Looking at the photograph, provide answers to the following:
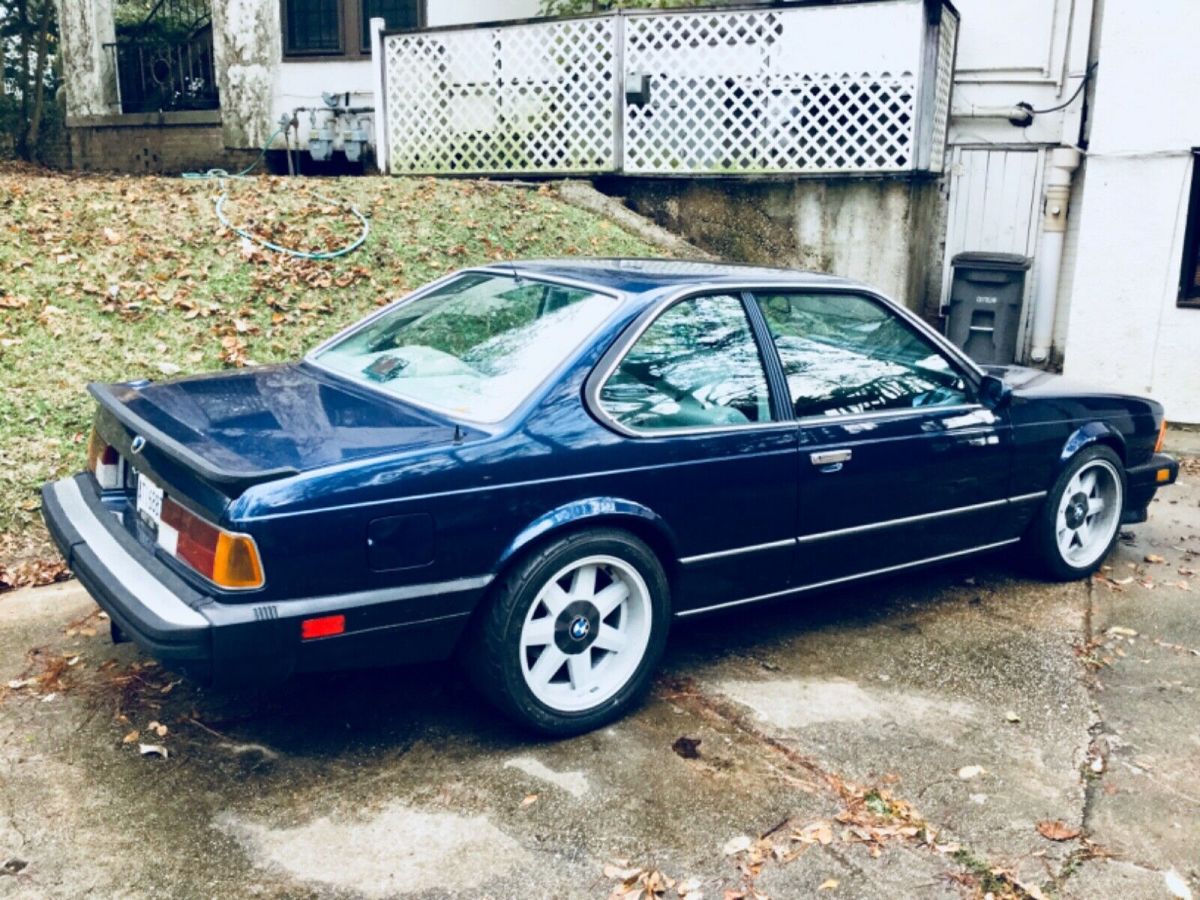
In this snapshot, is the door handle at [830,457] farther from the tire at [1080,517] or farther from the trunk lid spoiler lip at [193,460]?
the trunk lid spoiler lip at [193,460]

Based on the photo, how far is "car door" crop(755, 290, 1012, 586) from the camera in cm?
423

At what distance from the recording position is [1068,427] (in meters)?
5.11

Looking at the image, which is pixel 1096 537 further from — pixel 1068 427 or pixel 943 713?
pixel 943 713

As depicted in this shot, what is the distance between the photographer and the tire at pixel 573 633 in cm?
349

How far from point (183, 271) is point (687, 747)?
5788 millimetres

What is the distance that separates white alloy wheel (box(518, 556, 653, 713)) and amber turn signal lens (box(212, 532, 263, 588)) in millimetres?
863

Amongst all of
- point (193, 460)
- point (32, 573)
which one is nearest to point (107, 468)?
point (193, 460)

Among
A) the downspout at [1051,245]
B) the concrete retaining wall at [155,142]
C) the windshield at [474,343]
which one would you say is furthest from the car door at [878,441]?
the concrete retaining wall at [155,142]

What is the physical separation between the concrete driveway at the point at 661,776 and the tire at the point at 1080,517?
0.64 metres

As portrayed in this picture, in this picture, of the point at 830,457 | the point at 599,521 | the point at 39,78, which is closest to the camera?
the point at 599,521

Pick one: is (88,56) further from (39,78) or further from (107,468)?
(107,468)

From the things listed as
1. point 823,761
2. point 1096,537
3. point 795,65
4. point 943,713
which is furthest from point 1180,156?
point 823,761

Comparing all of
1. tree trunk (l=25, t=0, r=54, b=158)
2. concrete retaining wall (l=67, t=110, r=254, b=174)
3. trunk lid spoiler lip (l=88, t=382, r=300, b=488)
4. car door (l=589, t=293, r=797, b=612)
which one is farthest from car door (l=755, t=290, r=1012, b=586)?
tree trunk (l=25, t=0, r=54, b=158)

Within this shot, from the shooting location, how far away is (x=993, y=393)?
476 centimetres
